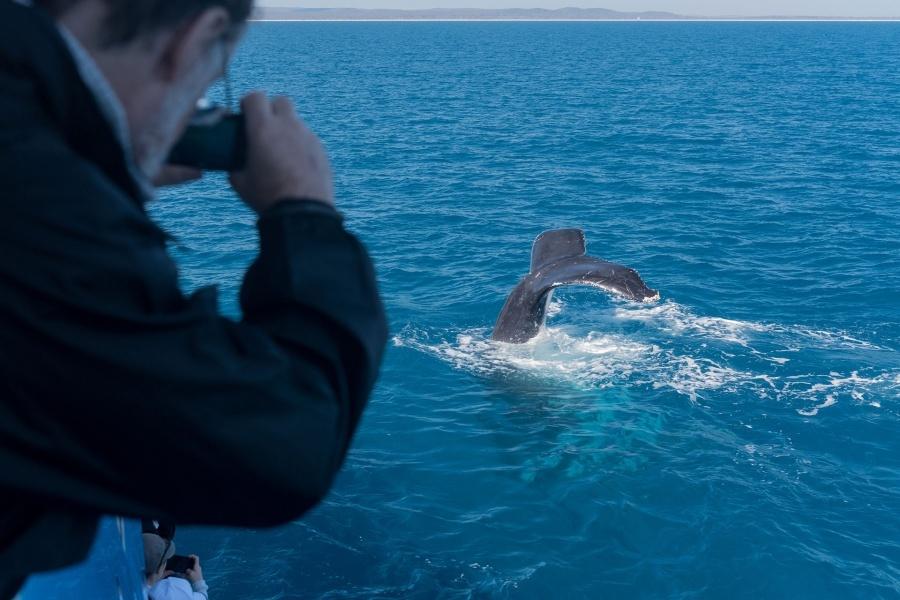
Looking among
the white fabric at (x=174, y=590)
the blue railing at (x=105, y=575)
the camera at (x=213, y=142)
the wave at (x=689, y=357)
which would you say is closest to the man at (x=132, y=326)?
the camera at (x=213, y=142)

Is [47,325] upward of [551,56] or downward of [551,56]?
upward

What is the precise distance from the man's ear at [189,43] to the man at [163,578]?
5.53 meters

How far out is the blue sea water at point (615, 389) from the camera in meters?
10.3

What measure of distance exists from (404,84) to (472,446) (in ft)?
197

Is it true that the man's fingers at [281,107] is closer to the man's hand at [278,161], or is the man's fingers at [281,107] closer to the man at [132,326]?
the man's hand at [278,161]

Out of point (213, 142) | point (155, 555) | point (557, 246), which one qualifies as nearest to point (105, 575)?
point (155, 555)

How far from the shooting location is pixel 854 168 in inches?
1398

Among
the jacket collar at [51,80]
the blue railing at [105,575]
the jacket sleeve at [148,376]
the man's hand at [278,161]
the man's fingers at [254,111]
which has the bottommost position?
the blue railing at [105,575]

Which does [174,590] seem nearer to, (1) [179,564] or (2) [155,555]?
(2) [155,555]

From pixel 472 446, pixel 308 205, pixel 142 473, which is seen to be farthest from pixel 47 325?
pixel 472 446

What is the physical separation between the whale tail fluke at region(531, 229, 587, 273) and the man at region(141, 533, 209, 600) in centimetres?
882

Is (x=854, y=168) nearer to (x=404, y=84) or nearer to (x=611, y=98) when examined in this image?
(x=611, y=98)

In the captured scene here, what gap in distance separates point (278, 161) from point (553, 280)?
13070mm

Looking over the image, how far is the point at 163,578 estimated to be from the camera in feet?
22.8
